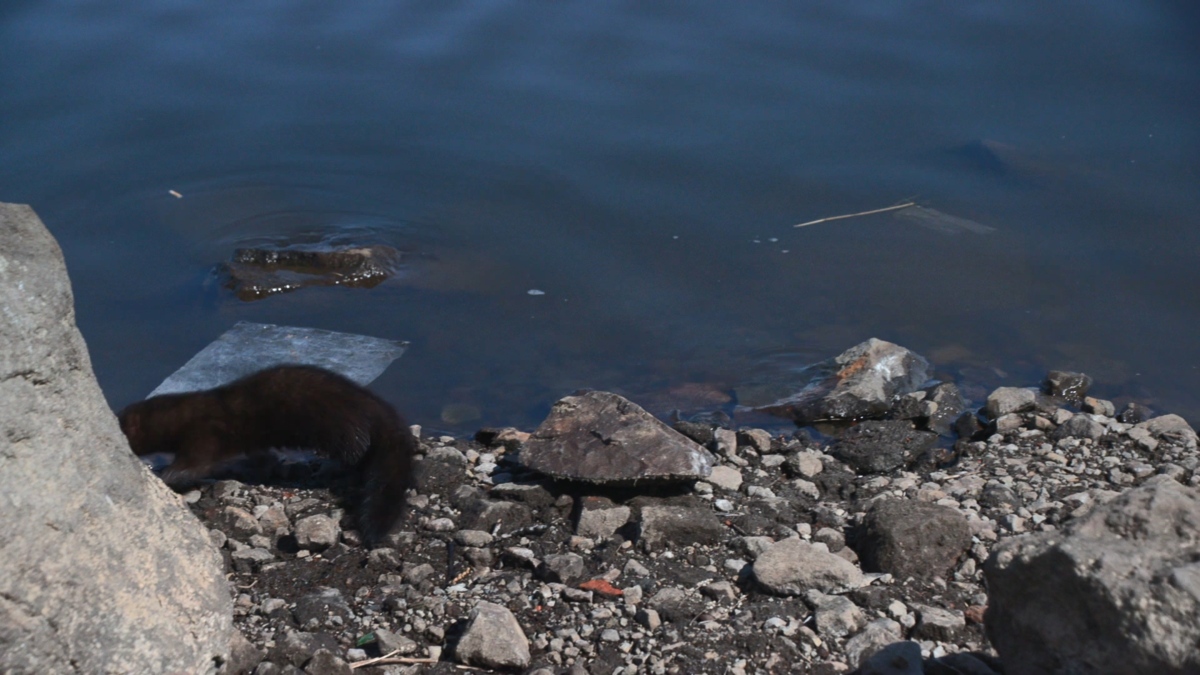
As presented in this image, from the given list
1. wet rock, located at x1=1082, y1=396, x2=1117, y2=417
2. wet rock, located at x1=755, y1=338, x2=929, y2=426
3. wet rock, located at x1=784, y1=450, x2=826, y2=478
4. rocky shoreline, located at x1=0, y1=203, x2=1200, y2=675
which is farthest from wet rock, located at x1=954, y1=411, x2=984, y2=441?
wet rock, located at x1=784, y1=450, x2=826, y2=478


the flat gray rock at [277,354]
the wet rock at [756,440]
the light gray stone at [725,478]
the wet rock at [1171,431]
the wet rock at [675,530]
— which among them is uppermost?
the wet rock at [675,530]

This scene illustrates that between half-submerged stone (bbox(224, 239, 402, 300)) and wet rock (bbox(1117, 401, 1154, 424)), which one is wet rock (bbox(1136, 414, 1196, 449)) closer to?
wet rock (bbox(1117, 401, 1154, 424))

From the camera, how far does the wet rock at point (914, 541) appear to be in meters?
3.41

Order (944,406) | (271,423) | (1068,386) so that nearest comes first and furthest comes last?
(271,423)
(944,406)
(1068,386)

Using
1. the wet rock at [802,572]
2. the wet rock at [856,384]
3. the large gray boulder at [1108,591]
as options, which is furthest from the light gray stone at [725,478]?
the large gray boulder at [1108,591]

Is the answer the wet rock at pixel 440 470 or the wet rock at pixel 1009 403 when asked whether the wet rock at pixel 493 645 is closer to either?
the wet rock at pixel 440 470

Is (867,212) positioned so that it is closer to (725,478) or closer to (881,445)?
(881,445)

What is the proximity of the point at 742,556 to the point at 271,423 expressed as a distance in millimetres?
2011

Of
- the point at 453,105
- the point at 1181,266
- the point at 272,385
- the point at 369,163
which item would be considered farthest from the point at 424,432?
the point at 1181,266

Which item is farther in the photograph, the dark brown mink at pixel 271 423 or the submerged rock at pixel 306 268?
the submerged rock at pixel 306 268

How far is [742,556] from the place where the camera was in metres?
3.57

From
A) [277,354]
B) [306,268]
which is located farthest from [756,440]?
[306,268]

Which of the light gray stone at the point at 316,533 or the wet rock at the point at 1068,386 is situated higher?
the light gray stone at the point at 316,533

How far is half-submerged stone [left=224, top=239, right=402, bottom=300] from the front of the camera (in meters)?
6.43
